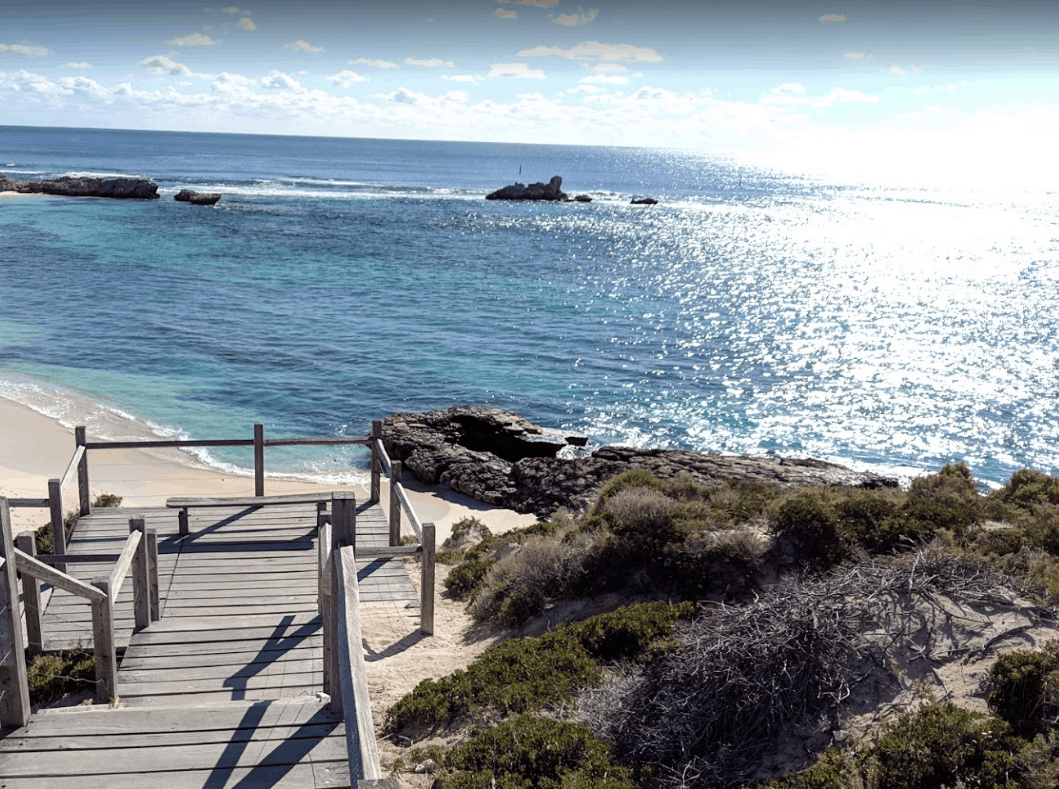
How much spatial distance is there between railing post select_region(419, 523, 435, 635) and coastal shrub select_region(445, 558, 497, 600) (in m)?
1.28

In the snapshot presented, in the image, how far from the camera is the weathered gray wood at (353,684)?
12.3ft

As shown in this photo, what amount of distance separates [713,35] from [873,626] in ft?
365

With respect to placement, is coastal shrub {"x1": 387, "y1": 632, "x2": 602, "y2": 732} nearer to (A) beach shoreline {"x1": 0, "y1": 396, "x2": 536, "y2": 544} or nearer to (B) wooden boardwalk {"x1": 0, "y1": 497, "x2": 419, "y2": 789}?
(B) wooden boardwalk {"x1": 0, "y1": 497, "x2": 419, "y2": 789}

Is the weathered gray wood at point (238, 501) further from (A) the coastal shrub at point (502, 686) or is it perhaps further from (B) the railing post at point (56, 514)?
(A) the coastal shrub at point (502, 686)

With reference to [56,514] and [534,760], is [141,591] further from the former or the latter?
[534,760]

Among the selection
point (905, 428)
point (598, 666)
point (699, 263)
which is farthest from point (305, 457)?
point (699, 263)

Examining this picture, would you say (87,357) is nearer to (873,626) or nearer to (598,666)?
(598,666)

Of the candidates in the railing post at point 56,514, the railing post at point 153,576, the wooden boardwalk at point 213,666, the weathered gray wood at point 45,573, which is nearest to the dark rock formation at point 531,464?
the wooden boardwalk at point 213,666

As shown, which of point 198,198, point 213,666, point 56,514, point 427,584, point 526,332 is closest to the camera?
point 213,666

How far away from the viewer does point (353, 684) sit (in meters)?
4.16

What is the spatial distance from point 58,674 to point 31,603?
1225 mm

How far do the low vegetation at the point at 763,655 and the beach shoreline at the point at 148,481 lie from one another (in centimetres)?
703

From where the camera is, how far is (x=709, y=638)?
678 centimetres

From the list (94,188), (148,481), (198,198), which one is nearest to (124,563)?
(148,481)
